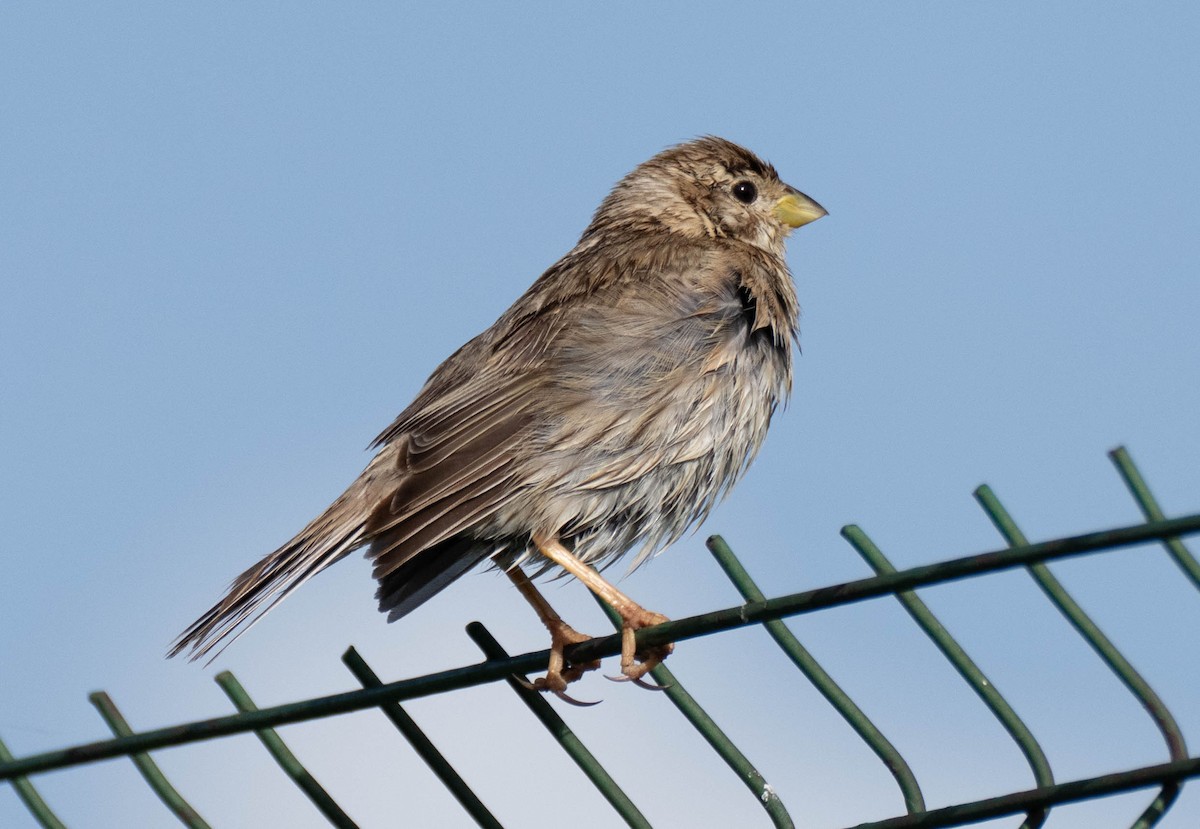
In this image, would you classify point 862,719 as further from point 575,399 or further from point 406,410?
point 406,410

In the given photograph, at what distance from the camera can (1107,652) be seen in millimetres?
2980

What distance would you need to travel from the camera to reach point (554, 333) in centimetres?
590

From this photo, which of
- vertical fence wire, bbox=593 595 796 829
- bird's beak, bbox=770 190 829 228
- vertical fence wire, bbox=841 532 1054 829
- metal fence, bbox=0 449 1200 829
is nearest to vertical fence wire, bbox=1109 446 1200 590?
metal fence, bbox=0 449 1200 829

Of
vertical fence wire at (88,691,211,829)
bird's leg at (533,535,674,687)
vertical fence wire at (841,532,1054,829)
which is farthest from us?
bird's leg at (533,535,674,687)

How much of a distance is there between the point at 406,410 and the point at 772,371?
1.42 m

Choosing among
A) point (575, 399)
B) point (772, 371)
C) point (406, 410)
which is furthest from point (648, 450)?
point (406, 410)

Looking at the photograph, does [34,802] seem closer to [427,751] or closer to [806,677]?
[427,751]

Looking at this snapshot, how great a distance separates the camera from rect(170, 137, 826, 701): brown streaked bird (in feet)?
17.1

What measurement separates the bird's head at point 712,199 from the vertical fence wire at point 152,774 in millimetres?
3946

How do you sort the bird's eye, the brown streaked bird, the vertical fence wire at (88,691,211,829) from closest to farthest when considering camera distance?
the vertical fence wire at (88,691,211,829)
the brown streaked bird
the bird's eye

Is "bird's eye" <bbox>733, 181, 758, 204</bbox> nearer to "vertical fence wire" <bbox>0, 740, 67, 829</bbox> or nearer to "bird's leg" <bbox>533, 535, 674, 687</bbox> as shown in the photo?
"bird's leg" <bbox>533, 535, 674, 687</bbox>

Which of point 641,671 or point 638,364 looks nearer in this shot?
point 641,671

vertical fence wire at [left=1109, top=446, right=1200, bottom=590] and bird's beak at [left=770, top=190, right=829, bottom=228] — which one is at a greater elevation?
bird's beak at [left=770, top=190, right=829, bottom=228]

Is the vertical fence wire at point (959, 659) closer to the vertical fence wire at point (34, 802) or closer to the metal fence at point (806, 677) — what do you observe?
the metal fence at point (806, 677)
